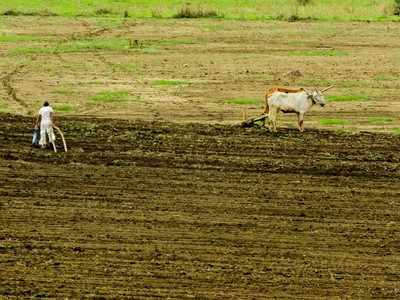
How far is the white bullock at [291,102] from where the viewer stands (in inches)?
1095

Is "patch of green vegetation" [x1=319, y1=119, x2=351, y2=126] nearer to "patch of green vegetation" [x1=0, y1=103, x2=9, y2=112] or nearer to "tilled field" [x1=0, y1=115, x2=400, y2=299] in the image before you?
"tilled field" [x1=0, y1=115, x2=400, y2=299]

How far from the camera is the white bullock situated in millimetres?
27812

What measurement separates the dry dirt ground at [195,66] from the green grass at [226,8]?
2680 mm

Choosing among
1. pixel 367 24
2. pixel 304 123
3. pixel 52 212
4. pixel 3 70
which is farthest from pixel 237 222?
pixel 367 24

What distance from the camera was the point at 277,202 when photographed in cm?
2205

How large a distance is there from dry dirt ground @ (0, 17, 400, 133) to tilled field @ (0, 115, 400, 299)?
363cm

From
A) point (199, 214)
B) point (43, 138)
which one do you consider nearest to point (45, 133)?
point (43, 138)

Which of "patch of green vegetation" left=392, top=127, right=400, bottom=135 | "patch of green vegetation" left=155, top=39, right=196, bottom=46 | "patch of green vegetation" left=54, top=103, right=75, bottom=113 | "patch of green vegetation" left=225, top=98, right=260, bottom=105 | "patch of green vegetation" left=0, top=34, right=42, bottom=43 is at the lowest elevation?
"patch of green vegetation" left=392, top=127, right=400, bottom=135

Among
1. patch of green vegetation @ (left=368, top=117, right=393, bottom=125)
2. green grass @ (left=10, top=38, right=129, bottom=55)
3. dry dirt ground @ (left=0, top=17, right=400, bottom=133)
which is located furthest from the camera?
green grass @ (left=10, top=38, right=129, bottom=55)

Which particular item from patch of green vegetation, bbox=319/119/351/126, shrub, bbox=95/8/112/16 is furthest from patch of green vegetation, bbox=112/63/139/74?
shrub, bbox=95/8/112/16

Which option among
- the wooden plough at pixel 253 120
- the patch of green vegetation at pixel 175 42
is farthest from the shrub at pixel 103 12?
the wooden plough at pixel 253 120

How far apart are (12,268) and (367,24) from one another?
36.7 metres

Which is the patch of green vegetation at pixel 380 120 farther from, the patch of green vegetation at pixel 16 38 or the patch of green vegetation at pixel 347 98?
the patch of green vegetation at pixel 16 38

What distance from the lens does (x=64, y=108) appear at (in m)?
32.4
